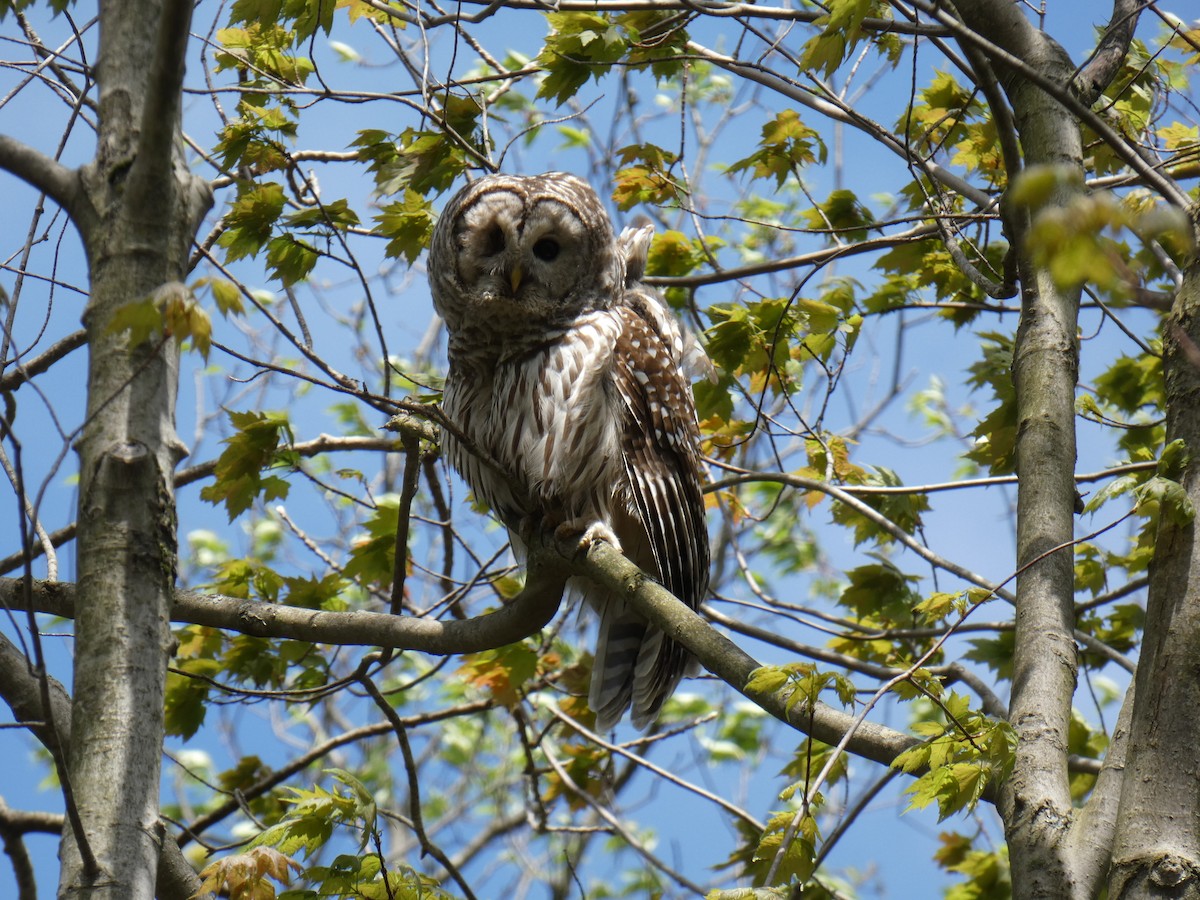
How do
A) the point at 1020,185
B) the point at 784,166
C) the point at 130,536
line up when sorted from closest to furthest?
the point at 1020,185
the point at 130,536
the point at 784,166

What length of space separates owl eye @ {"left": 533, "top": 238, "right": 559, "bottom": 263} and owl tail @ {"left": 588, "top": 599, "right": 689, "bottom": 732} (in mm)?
1472

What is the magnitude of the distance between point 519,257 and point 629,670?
1827 millimetres

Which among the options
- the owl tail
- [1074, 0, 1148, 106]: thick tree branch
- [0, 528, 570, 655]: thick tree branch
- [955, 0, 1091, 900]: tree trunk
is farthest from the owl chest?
[1074, 0, 1148, 106]: thick tree branch

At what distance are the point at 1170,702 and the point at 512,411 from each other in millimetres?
2642

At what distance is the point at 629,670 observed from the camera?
17.0 feet

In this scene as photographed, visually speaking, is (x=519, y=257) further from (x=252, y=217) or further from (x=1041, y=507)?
(x=1041, y=507)

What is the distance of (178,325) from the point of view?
2.27m

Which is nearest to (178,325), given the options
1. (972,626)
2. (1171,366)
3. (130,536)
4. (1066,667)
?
(130,536)

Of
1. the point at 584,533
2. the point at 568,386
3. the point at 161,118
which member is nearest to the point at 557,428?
the point at 568,386

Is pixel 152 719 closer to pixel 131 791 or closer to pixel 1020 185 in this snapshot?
pixel 131 791

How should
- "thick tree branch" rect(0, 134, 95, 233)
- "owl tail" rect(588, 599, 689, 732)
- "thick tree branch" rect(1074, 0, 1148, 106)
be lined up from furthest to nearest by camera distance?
"owl tail" rect(588, 599, 689, 732) < "thick tree branch" rect(1074, 0, 1148, 106) < "thick tree branch" rect(0, 134, 95, 233)

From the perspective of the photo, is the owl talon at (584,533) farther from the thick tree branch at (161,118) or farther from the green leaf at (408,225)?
the thick tree branch at (161,118)

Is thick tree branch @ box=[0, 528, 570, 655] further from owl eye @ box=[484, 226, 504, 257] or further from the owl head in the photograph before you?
owl eye @ box=[484, 226, 504, 257]

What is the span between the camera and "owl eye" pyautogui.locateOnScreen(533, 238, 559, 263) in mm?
4868
